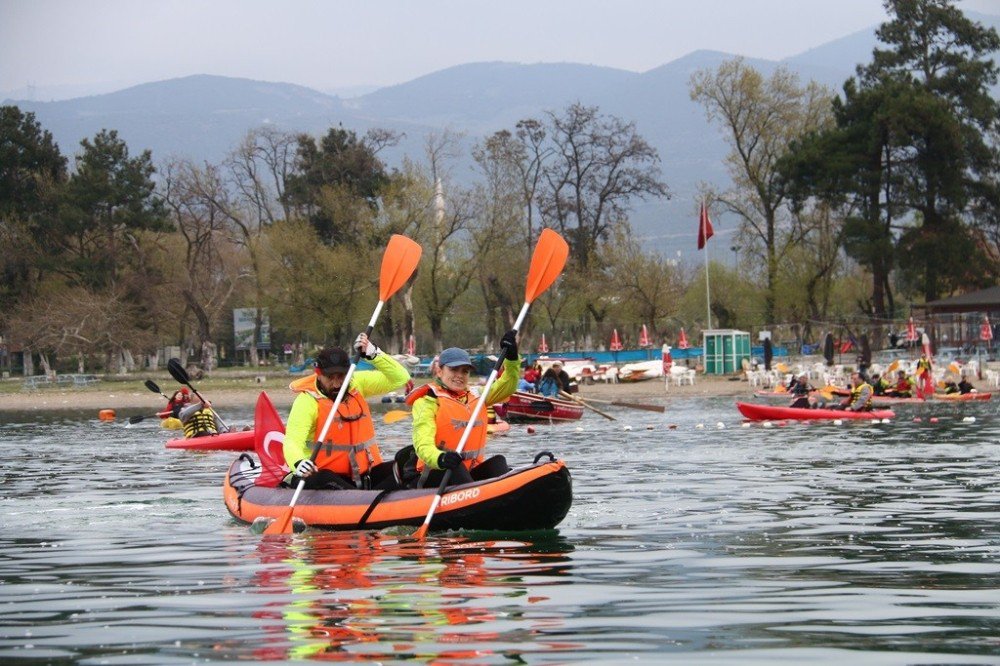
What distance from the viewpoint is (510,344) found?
1316cm

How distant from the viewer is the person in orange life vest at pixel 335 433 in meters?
13.5

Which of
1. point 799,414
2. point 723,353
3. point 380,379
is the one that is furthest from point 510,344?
point 723,353

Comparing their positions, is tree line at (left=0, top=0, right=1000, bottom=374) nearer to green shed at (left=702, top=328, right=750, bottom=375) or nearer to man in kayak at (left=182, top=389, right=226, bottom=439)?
green shed at (left=702, top=328, right=750, bottom=375)

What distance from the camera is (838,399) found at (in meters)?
34.2

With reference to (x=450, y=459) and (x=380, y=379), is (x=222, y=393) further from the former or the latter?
(x=450, y=459)

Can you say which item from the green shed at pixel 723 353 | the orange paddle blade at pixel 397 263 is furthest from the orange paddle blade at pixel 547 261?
the green shed at pixel 723 353

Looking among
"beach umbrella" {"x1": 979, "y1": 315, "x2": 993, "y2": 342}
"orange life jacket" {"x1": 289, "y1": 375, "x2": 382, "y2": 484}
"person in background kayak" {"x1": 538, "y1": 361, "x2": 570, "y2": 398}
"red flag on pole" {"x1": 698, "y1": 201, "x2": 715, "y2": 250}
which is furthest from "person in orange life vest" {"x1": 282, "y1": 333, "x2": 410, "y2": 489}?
"red flag on pole" {"x1": 698, "y1": 201, "x2": 715, "y2": 250}

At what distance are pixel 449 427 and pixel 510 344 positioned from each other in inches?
35.8

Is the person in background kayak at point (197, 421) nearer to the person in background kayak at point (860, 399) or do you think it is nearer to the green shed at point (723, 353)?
the person in background kayak at point (860, 399)

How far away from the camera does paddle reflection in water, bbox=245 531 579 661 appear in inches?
303

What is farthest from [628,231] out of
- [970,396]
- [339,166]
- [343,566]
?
[343,566]

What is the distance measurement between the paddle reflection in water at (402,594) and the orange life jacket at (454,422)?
90cm

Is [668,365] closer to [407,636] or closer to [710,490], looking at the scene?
[710,490]

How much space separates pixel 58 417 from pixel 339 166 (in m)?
33.2
